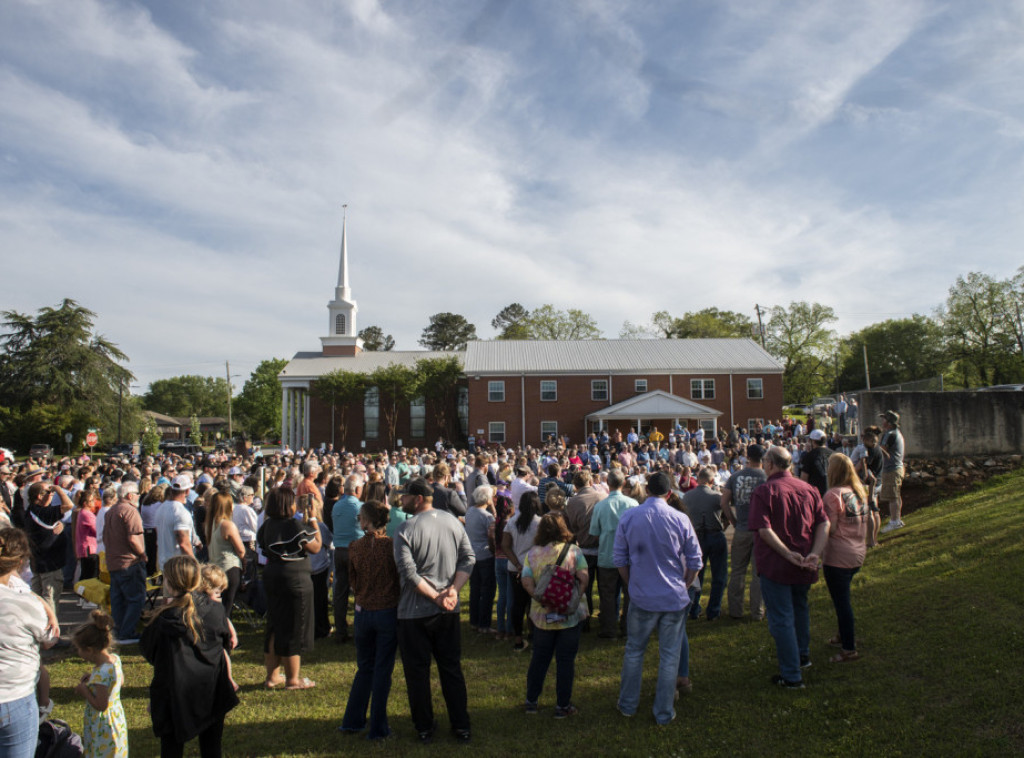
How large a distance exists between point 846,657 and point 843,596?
551 mm

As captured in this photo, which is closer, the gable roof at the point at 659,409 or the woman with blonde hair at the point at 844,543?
the woman with blonde hair at the point at 844,543

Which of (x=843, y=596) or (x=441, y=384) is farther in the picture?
(x=441, y=384)

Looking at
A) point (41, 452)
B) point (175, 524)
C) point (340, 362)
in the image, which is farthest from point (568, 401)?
point (175, 524)

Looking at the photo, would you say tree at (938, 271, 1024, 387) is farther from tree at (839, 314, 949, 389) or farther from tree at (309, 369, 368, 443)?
tree at (309, 369, 368, 443)

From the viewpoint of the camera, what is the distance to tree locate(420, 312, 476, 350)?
93.0 meters

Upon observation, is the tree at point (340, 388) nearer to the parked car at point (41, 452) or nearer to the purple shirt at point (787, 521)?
the parked car at point (41, 452)

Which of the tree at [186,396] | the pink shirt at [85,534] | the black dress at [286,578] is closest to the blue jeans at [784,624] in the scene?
the black dress at [286,578]

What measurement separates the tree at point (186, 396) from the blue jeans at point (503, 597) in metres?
138

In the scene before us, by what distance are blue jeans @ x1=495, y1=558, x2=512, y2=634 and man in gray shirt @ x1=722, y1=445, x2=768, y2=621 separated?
2589mm

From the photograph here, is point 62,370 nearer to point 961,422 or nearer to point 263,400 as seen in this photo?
point 263,400

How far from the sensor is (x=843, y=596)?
5.69 metres

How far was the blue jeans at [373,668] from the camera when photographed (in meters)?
4.91

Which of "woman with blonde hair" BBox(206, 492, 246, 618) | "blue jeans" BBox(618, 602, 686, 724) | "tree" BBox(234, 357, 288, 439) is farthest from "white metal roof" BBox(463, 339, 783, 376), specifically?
"tree" BBox(234, 357, 288, 439)

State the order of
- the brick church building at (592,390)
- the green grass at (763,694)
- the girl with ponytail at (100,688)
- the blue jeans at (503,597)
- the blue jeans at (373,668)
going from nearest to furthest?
the girl with ponytail at (100,688) < the green grass at (763,694) < the blue jeans at (373,668) < the blue jeans at (503,597) < the brick church building at (592,390)
